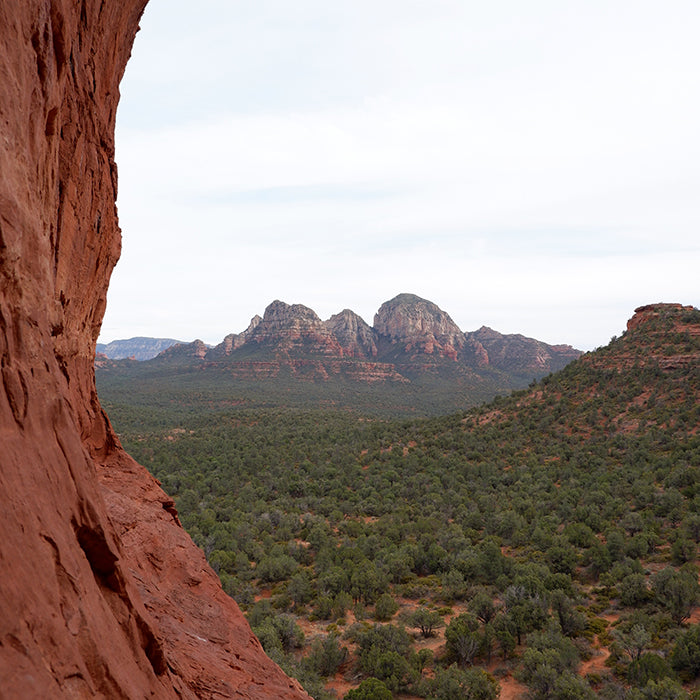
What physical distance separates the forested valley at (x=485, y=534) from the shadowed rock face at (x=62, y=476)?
1108 cm

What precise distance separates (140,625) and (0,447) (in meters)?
3.57

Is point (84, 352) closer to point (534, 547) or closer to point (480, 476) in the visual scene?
point (534, 547)

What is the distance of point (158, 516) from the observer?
1288cm

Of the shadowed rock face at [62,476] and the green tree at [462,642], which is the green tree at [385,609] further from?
the shadowed rock face at [62,476]

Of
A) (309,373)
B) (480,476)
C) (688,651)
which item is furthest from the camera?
(309,373)

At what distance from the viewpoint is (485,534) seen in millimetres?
33344

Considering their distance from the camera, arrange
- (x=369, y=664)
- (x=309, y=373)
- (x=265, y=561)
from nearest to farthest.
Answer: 1. (x=369, y=664)
2. (x=265, y=561)
3. (x=309, y=373)

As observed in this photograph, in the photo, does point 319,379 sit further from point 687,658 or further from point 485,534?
point 687,658

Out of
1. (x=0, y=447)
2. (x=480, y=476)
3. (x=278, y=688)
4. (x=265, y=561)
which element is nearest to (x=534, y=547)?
(x=480, y=476)

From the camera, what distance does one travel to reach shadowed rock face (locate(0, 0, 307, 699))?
4.37 m

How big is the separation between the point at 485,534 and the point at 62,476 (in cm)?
3362

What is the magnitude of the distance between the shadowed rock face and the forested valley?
436 inches

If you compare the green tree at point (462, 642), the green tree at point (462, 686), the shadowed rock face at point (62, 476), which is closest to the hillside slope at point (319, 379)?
the green tree at point (462, 642)

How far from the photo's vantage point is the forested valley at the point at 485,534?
18938mm
